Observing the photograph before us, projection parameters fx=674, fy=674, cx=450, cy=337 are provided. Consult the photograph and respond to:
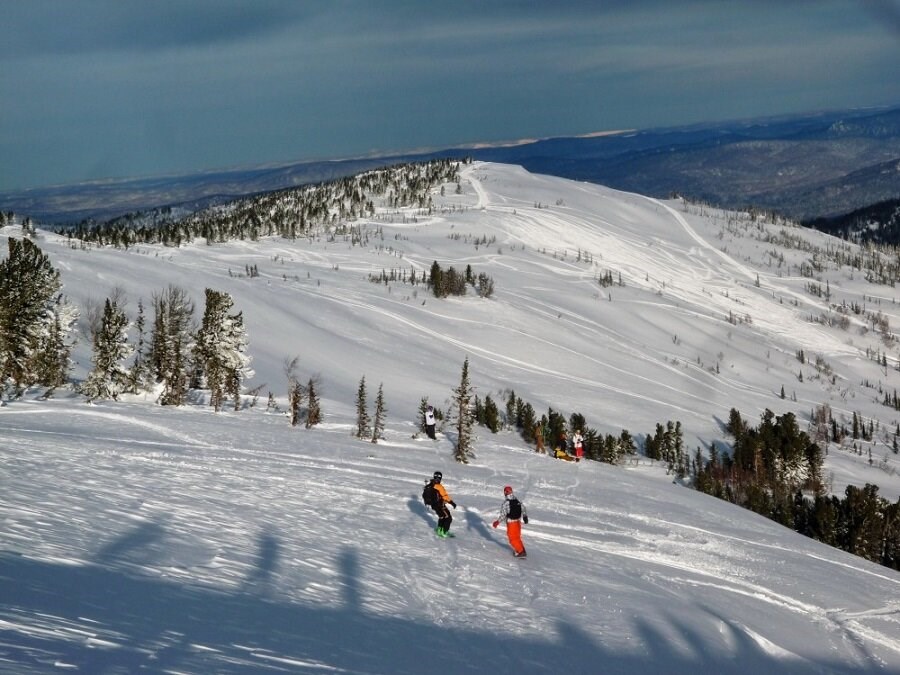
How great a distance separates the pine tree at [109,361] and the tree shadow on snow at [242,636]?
2155cm

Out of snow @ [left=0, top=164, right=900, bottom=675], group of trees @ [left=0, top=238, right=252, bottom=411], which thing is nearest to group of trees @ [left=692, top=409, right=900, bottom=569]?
snow @ [left=0, top=164, right=900, bottom=675]

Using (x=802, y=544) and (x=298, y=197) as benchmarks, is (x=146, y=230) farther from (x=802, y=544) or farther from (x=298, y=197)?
(x=802, y=544)

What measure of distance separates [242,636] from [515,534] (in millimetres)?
7699

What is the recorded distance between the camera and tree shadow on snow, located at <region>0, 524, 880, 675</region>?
7.03m

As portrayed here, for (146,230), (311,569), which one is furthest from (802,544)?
(146,230)

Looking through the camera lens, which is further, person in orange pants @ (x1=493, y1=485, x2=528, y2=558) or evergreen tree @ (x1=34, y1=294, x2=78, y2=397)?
evergreen tree @ (x1=34, y1=294, x2=78, y2=397)

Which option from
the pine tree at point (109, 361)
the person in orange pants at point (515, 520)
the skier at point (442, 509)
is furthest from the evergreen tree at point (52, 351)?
the person in orange pants at point (515, 520)

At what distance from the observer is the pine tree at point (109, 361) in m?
30.7

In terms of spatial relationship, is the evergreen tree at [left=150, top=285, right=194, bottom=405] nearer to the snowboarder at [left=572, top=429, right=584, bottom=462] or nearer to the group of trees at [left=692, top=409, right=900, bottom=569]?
the snowboarder at [left=572, top=429, right=584, bottom=462]

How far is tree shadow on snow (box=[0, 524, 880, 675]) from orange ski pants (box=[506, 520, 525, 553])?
338 centimetres

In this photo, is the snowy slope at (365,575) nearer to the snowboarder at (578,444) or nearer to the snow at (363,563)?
the snow at (363,563)

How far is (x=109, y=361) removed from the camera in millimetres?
31016

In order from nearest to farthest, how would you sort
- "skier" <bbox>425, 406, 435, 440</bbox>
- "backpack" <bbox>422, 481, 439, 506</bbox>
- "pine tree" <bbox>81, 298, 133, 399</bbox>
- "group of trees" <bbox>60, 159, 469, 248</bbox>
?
1. "backpack" <bbox>422, 481, 439, 506</bbox>
2. "pine tree" <bbox>81, 298, 133, 399</bbox>
3. "skier" <bbox>425, 406, 435, 440</bbox>
4. "group of trees" <bbox>60, 159, 469, 248</bbox>

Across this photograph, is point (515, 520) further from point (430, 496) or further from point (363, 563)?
point (363, 563)
